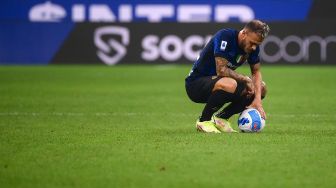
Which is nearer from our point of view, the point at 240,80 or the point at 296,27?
the point at 240,80

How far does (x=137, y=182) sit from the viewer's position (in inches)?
284

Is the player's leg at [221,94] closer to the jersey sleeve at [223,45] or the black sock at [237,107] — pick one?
the black sock at [237,107]

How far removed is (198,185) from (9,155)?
2.39 metres

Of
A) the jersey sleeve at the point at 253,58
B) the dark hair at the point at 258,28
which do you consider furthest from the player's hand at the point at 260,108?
the dark hair at the point at 258,28

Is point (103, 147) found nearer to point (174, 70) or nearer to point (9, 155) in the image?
point (9, 155)

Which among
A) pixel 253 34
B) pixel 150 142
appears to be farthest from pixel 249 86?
pixel 150 142

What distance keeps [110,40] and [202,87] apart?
1614 centimetres

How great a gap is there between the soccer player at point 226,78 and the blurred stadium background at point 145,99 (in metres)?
0.41

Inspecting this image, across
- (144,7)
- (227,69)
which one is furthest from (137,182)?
(144,7)

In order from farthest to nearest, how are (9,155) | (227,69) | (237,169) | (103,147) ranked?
(227,69)
(103,147)
(9,155)
(237,169)

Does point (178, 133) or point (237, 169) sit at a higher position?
point (237, 169)

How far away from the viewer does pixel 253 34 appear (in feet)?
32.9

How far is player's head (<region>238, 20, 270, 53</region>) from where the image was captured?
1000cm

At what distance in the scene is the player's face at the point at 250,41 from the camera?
396 inches
